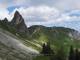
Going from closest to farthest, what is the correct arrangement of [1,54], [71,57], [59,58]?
[59,58], [71,57], [1,54]

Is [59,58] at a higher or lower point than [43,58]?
lower

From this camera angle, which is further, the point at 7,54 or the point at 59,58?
the point at 7,54

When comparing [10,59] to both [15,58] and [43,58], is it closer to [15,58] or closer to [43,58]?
[15,58]

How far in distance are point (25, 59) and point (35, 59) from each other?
8.65 m

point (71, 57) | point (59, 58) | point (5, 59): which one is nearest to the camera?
point (59, 58)

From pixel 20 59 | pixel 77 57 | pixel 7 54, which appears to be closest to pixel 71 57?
pixel 77 57

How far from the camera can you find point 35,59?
640ft

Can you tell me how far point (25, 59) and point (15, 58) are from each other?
812 cm

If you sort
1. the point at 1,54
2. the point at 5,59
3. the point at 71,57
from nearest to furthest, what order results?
the point at 71,57 → the point at 5,59 → the point at 1,54

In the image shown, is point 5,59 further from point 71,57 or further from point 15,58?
point 71,57

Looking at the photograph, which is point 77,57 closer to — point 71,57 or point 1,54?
point 71,57

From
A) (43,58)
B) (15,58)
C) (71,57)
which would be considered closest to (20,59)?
(15,58)

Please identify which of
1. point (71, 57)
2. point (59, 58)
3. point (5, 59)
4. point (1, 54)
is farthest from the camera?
point (1, 54)

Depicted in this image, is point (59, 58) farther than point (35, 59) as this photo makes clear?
No
